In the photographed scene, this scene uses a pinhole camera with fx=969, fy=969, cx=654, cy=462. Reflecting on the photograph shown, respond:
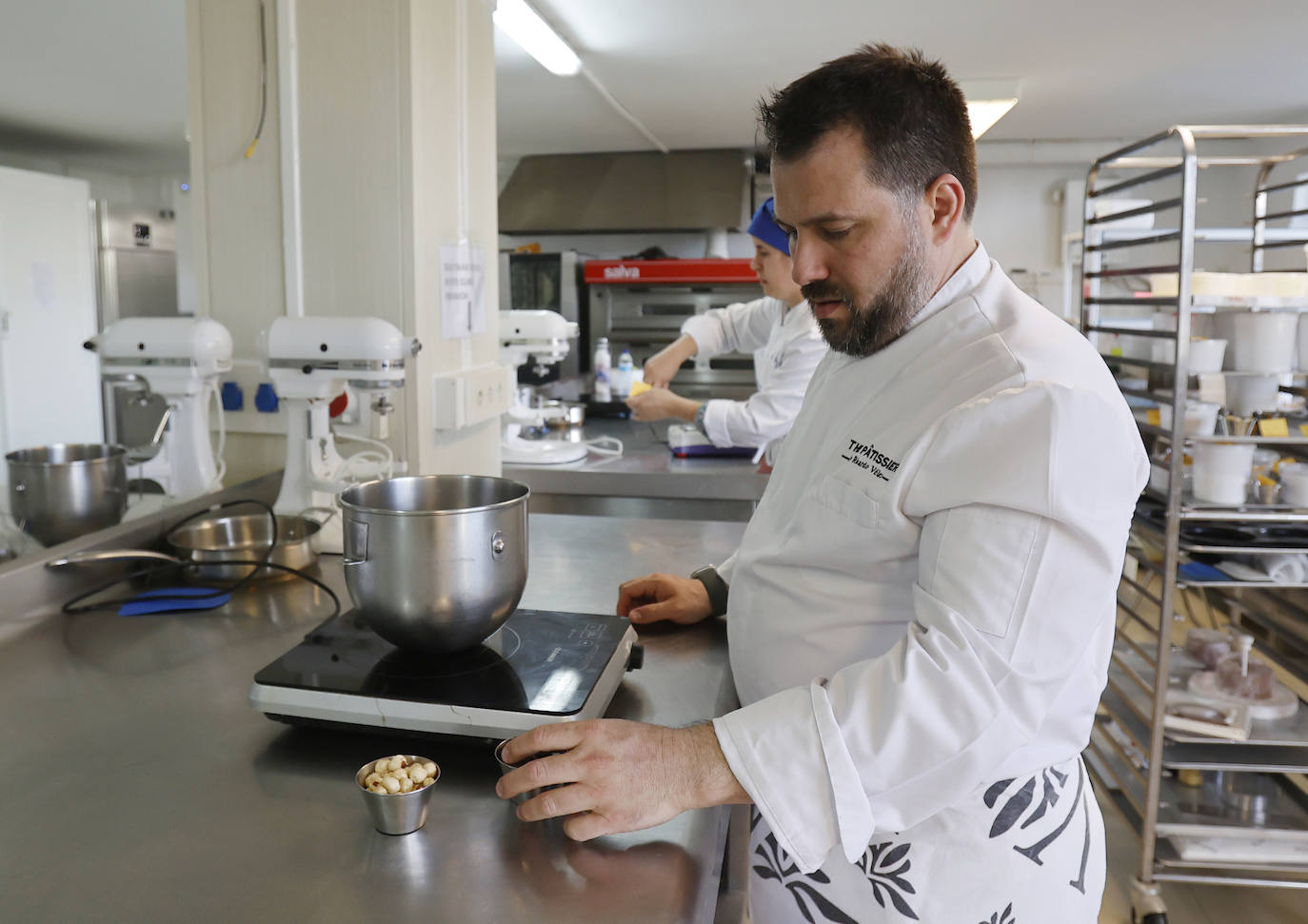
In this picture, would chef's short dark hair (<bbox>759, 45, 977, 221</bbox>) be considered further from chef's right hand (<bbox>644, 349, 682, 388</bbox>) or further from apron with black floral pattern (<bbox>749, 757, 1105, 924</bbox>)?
chef's right hand (<bbox>644, 349, 682, 388</bbox>)

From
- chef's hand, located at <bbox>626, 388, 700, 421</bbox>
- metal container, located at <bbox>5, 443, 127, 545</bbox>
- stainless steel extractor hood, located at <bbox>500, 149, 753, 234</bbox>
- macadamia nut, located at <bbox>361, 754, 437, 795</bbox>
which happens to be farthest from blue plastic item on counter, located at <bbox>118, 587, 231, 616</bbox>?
stainless steel extractor hood, located at <bbox>500, 149, 753, 234</bbox>

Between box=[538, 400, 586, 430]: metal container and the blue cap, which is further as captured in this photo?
box=[538, 400, 586, 430]: metal container

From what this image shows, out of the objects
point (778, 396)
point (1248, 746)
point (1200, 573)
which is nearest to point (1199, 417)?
point (1200, 573)

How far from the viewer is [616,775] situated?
868 millimetres

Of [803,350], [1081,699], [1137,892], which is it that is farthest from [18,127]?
[1137,892]

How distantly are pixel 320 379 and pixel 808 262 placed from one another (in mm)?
1054

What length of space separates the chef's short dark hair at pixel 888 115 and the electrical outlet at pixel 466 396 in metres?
1.39

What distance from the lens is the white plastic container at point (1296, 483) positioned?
2.72 m

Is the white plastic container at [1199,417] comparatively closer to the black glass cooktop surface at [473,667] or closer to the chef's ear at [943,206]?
the chef's ear at [943,206]

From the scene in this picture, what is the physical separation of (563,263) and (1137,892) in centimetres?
506

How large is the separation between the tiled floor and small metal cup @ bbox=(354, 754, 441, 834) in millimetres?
2530

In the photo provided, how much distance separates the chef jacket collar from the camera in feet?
3.92

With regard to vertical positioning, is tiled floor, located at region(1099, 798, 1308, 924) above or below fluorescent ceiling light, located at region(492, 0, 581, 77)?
below

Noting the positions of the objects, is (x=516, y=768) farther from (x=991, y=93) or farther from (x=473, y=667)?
(x=991, y=93)
